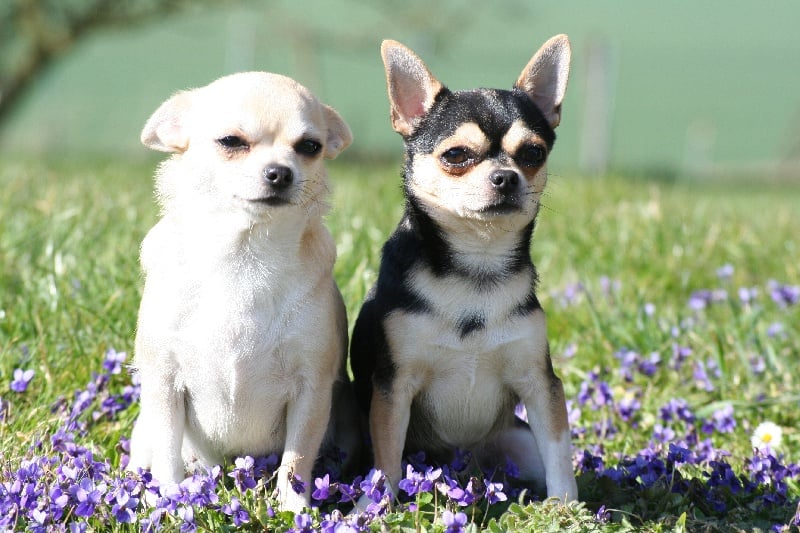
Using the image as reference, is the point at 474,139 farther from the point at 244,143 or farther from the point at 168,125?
the point at 168,125

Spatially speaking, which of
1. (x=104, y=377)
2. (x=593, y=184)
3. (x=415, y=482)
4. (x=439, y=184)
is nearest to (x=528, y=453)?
(x=415, y=482)

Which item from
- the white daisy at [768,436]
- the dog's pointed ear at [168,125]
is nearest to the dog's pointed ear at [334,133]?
the dog's pointed ear at [168,125]

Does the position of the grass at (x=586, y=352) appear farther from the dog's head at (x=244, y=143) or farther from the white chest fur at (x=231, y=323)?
the dog's head at (x=244, y=143)

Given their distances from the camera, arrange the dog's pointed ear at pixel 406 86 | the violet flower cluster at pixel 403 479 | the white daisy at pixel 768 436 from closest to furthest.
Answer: the violet flower cluster at pixel 403 479, the dog's pointed ear at pixel 406 86, the white daisy at pixel 768 436

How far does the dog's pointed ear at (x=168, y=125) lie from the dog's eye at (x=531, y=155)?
3.54ft

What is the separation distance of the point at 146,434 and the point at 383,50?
1.53 metres

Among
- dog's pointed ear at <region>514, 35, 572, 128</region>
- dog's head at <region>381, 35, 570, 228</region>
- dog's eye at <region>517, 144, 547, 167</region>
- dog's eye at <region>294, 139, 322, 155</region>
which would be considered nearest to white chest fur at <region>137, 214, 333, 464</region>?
dog's eye at <region>294, 139, 322, 155</region>

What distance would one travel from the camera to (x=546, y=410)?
3186mm

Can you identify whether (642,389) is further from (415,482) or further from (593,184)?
(593,184)

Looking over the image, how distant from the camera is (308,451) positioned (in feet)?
9.87

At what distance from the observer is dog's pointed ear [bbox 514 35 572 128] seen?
3.52m

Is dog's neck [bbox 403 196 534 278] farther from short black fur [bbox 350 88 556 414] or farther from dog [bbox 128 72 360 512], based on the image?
dog [bbox 128 72 360 512]

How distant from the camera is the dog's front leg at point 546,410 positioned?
123 inches

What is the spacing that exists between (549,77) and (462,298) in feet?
3.15
